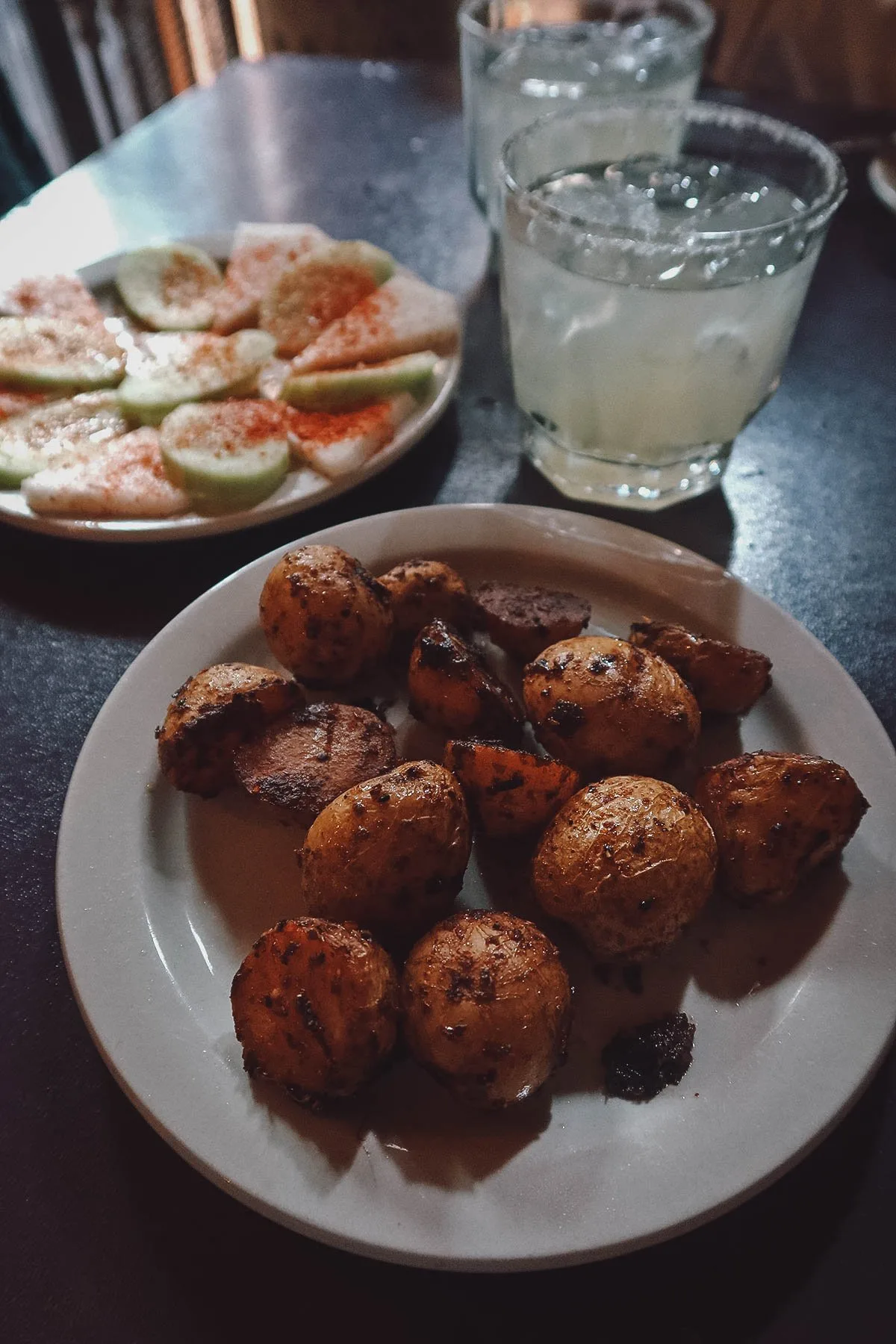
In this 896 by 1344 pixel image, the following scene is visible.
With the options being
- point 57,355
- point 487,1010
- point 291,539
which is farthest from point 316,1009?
point 57,355

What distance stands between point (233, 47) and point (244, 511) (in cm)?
378

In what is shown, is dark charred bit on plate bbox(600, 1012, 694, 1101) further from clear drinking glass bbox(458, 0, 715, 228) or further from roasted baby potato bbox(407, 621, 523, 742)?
clear drinking glass bbox(458, 0, 715, 228)

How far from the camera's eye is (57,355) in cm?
153

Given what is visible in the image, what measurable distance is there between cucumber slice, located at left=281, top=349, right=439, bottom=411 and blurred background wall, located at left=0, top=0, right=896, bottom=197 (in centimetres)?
161

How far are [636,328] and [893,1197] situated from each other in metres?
0.96

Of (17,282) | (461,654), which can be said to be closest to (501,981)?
(461,654)

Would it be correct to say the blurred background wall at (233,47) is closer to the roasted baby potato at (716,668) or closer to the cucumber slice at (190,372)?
the cucumber slice at (190,372)

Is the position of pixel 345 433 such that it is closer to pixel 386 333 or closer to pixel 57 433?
pixel 386 333

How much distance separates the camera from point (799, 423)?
59.7 inches

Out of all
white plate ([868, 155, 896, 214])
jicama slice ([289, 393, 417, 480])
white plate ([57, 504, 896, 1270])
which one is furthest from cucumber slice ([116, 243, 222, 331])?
white plate ([868, 155, 896, 214])

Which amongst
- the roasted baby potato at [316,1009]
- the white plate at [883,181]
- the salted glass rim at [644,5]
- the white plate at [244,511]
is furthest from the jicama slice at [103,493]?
the white plate at [883,181]

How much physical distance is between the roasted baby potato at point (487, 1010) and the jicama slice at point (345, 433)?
2.60 feet

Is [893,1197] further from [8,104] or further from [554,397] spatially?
[8,104]

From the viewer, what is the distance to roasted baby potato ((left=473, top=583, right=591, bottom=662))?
1.03 metres
